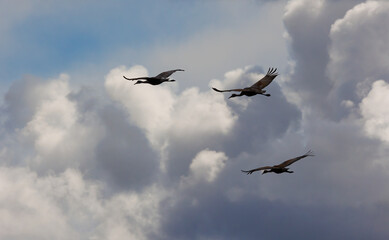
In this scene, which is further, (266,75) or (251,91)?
(266,75)

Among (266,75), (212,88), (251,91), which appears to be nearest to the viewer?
(212,88)

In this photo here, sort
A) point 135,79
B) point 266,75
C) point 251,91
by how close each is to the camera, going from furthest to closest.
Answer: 1. point 266,75
2. point 251,91
3. point 135,79

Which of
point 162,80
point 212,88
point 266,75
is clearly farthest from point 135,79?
point 266,75

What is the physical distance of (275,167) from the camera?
198 feet

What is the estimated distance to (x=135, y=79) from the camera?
190 feet

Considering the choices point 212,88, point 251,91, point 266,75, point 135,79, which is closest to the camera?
point 212,88

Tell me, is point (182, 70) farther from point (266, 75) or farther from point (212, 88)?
point (266, 75)

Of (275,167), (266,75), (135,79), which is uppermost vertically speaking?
(266,75)

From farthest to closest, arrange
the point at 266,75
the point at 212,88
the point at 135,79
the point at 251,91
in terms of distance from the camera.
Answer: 1. the point at 266,75
2. the point at 251,91
3. the point at 135,79
4. the point at 212,88

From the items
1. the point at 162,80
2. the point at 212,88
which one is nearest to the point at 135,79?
the point at 162,80

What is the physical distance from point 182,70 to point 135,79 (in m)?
4.81

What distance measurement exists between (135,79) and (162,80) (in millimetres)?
2792

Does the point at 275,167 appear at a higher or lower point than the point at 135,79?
lower

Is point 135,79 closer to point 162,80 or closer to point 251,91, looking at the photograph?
point 162,80
